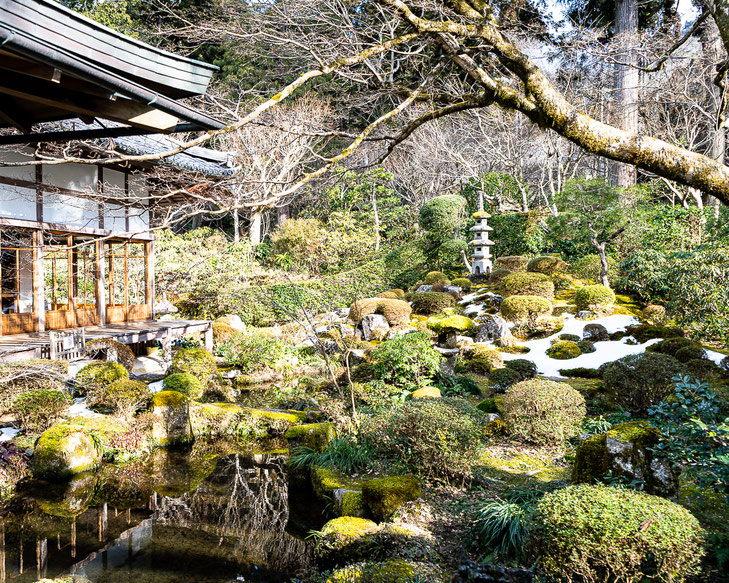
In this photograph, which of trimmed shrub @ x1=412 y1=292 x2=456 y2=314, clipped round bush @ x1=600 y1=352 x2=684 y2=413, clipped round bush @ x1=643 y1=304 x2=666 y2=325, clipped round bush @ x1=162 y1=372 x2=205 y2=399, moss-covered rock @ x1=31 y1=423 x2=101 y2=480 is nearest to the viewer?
moss-covered rock @ x1=31 y1=423 x2=101 y2=480

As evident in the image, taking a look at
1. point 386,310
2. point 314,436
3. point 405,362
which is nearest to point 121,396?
point 314,436

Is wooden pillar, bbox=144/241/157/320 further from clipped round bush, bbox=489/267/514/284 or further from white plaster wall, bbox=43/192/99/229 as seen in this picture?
clipped round bush, bbox=489/267/514/284

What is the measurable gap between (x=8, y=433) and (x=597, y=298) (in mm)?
12081

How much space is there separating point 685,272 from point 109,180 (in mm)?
11976

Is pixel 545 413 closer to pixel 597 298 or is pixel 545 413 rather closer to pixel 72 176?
pixel 597 298

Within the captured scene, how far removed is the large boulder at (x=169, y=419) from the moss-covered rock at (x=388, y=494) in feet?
12.8

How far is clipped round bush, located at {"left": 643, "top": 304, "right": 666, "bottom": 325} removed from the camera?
11109mm

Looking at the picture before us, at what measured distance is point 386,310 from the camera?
1327 centimetres

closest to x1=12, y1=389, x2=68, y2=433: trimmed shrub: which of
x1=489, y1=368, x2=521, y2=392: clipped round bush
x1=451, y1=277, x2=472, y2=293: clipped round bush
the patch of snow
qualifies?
the patch of snow

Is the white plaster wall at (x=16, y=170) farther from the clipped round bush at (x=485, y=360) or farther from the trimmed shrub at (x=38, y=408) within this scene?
the clipped round bush at (x=485, y=360)

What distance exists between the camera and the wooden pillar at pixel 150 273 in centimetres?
1307

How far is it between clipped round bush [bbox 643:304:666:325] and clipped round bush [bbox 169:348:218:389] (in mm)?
9942

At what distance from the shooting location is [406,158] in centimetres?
2253

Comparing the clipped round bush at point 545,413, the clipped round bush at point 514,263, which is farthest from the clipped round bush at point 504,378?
the clipped round bush at point 514,263
